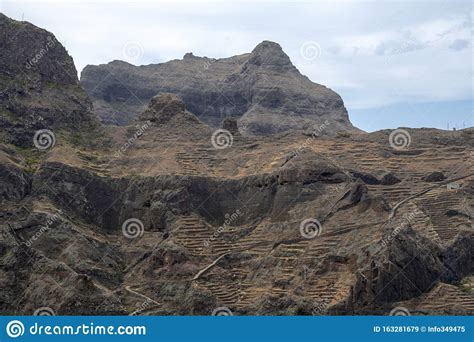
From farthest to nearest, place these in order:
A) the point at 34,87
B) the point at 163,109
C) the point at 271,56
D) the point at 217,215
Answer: the point at 271,56, the point at 163,109, the point at 34,87, the point at 217,215

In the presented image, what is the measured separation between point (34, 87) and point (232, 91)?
61.5m

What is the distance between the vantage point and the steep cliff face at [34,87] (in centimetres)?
10006

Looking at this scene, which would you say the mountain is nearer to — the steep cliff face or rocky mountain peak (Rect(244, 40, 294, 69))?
the steep cliff face

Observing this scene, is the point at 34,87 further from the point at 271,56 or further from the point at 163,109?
the point at 271,56

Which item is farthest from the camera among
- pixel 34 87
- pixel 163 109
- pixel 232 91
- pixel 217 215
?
pixel 232 91

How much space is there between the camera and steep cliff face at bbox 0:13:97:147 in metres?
100

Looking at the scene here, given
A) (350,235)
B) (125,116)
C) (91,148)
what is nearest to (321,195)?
(350,235)

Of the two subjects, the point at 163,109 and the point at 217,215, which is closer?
the point at 217,215

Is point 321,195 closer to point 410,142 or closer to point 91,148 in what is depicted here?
point 410,142

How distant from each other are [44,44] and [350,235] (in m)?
43.1

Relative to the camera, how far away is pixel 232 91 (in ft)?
531

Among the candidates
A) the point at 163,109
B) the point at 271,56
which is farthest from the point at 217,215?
the point at 271,56

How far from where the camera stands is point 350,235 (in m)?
82.1

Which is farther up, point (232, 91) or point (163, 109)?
point (232, 91)
